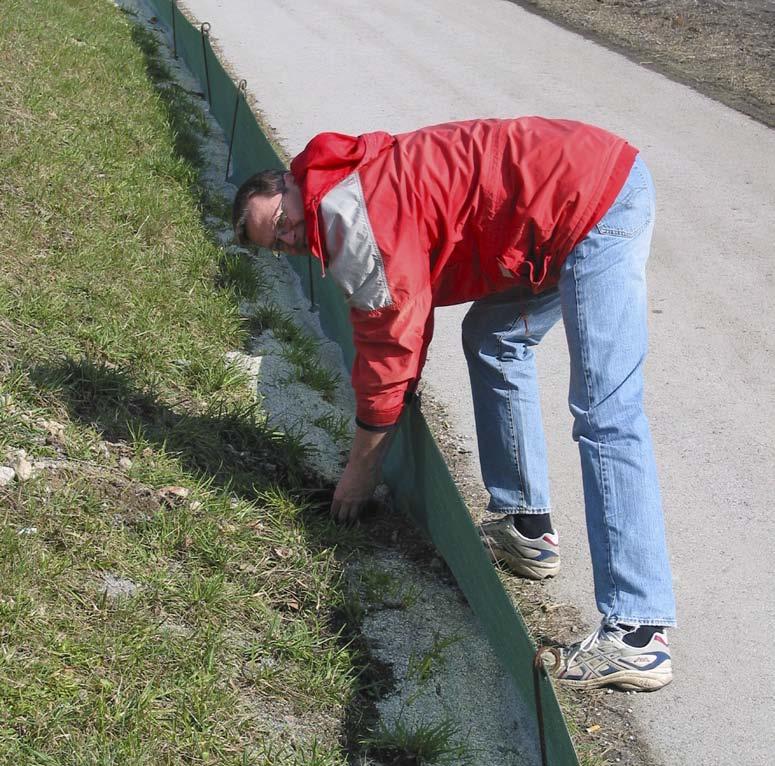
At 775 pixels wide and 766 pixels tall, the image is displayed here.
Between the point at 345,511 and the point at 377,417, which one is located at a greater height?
the point at 377,417

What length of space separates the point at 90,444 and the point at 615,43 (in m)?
10.1

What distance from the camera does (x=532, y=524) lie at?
12.3 feet

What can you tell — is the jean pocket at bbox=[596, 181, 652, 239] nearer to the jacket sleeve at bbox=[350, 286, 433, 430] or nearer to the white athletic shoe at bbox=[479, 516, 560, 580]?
the jacket sleeve at bbox=[350, 286, 433, 430]

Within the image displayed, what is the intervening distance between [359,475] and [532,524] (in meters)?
0.64

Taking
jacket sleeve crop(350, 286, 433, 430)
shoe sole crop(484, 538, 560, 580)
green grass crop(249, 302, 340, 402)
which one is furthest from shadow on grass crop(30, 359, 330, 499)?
jacket sleeve crop(350, 286, 433, 430)

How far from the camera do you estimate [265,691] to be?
3152mm

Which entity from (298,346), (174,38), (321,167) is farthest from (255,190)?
(174,38)

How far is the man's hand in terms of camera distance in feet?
11.2

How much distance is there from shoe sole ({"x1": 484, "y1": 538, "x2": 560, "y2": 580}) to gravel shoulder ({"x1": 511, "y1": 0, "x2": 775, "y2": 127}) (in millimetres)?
6792

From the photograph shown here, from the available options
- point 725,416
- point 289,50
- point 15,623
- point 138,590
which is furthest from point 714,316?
point 289,50

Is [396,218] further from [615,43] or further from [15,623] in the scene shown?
[615,43]

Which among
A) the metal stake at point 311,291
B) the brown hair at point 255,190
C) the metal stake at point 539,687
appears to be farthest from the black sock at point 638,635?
the metal stake at point 311,291

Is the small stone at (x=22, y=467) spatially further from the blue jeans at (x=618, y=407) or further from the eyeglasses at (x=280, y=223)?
the blue jeans at (x=618, y=407)

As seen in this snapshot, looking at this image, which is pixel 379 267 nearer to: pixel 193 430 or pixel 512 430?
pixel 512 430
